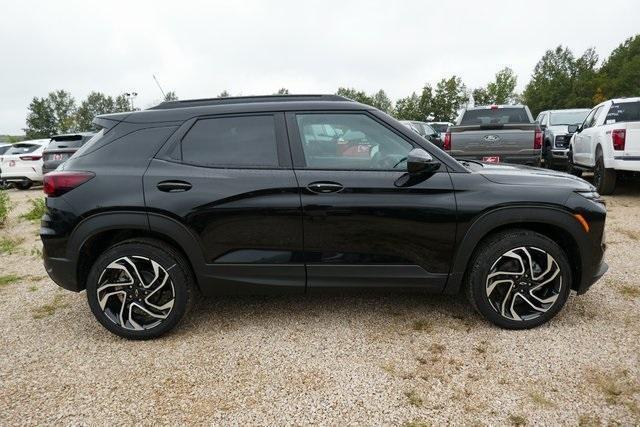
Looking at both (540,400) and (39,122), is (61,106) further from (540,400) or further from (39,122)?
(540,400)

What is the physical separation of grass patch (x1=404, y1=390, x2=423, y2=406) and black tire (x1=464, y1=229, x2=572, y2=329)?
950mm

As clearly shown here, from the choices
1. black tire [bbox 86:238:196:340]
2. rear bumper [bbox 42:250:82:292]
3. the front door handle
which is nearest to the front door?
the front door handle

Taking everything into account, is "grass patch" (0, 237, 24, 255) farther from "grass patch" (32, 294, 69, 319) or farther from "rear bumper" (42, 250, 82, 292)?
"rear bumper" (42, 250, 82, 292)

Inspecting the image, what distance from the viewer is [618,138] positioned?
7562 millimetres

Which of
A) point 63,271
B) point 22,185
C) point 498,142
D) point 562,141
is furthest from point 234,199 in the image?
point 22,185

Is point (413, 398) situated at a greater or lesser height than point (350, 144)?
lesser

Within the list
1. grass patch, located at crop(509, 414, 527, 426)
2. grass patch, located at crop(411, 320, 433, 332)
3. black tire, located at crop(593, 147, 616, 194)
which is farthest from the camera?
black tire, located at crop(593, 147, 616, 194)

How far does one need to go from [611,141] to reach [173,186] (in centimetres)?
763

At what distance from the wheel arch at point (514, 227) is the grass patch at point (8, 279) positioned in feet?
14.4

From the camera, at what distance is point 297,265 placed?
10.3ft

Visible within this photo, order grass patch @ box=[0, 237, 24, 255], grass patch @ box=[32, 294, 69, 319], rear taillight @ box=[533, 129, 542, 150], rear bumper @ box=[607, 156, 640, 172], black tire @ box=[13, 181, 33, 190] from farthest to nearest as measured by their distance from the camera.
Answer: black tire @ box=[13, 181, 33, 190] < rear taillight @ box=[533, 129, 542, 150] < rear bumper @ box=[607, 156, 640, 172] < grass patch @ box=[0, 237, 24, 255] < grass patch @ box=[32, 294, 69, 319]

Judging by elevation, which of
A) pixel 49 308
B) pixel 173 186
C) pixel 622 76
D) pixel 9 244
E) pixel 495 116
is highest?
pixel 622 76

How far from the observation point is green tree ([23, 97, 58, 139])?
8843cm

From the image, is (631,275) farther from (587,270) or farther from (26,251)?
(26,251)
